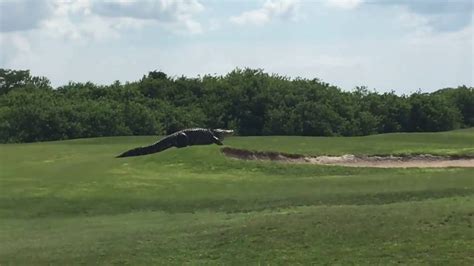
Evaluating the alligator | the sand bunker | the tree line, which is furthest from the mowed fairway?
the tree line

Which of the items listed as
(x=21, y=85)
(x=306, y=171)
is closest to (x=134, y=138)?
(x=306, y=171)

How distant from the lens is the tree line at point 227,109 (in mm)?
58219

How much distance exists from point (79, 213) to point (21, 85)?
68.9 meters

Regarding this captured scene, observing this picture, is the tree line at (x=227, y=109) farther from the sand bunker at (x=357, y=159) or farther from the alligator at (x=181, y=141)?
the sand bunker at (x=357, y=159)

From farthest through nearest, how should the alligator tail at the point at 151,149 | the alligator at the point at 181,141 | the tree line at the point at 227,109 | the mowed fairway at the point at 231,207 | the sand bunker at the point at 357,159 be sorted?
the tree line at the point at 227,109 → the alligator at the point at 181,141 → the alligator tail at the point at 151,149 → the sand bunker at the point at 357,159 → the mowed fairway at the point at 231,207

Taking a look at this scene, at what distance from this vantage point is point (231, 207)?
18.5m

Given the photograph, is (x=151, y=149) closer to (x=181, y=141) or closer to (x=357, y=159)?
(x=181, y=141)

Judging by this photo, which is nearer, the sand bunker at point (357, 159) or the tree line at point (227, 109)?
the sand bunker at point (357, 159)

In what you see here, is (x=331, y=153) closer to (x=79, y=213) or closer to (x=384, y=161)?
(x=384, y=161)

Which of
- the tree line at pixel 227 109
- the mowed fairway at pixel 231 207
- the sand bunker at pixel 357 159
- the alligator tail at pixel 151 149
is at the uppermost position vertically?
the tree line at pixel 227 109

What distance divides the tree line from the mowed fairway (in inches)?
962

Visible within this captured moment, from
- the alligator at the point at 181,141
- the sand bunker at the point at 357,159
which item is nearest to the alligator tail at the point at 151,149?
the alligator at the point at 181,141

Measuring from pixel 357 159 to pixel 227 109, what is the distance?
120 feet

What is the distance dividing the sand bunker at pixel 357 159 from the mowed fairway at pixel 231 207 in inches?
26.3
